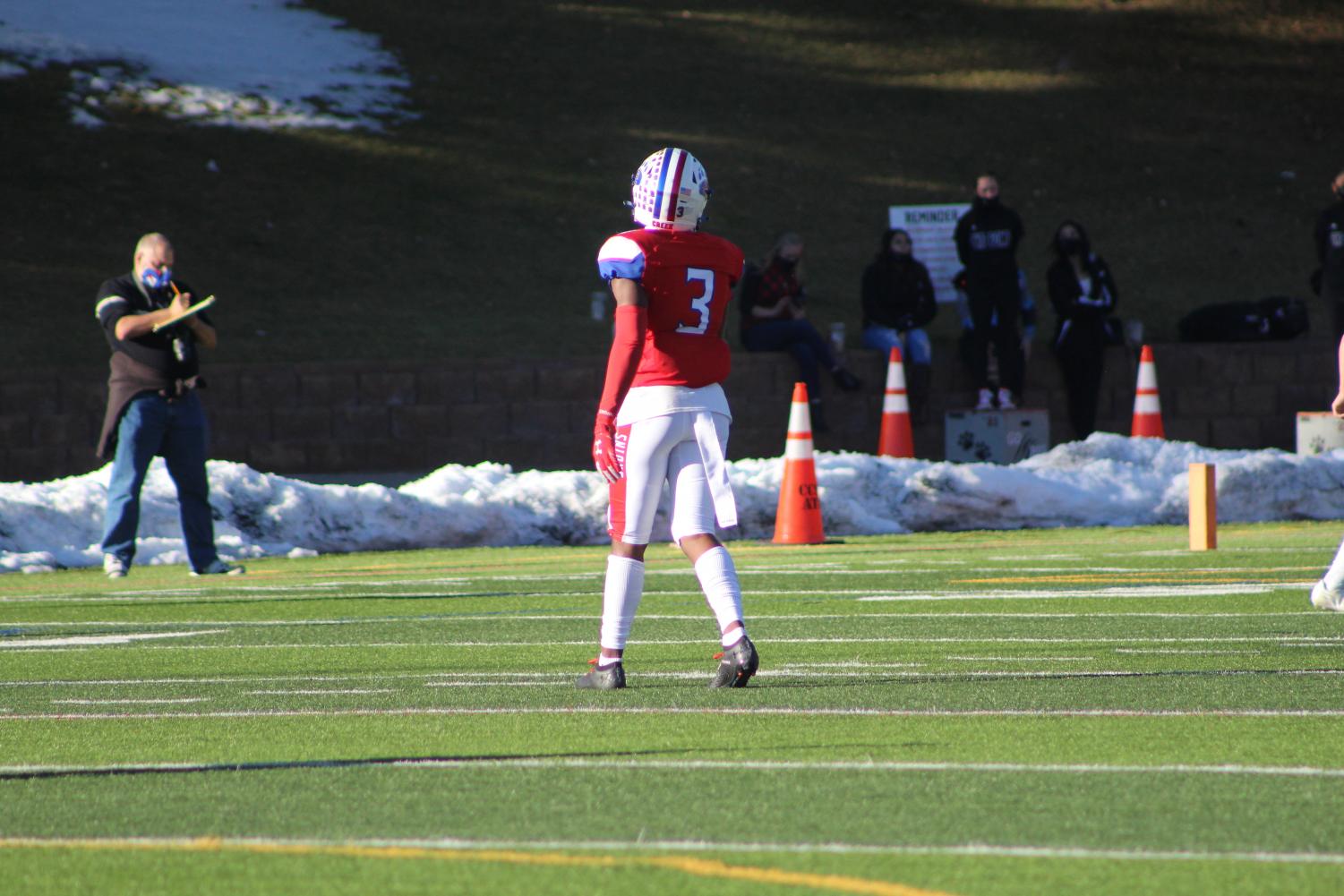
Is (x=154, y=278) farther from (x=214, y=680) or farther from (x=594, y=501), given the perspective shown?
(x=214, y=680)

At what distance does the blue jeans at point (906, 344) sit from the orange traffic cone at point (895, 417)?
1440 mm

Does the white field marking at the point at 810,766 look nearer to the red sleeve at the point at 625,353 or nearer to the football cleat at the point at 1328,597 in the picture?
the red sleeve at the point at 625,353

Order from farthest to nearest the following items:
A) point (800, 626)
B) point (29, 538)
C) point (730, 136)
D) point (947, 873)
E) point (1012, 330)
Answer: point (730, 136) < point (1012, 330) < point (29, 538) < point (800, 626) < point (947, 873)

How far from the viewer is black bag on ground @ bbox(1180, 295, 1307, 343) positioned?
79.6 ft

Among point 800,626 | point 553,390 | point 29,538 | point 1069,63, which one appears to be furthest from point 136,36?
point 800,626

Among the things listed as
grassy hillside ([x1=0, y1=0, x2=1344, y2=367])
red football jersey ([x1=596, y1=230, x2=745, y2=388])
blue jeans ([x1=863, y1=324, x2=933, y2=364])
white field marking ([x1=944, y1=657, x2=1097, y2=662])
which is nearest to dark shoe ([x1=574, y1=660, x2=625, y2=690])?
red football jersey ([x1=596, y1=230, x2=745, y2=388])

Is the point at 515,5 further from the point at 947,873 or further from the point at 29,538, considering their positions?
the point at 947,873

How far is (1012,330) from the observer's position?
2069cm

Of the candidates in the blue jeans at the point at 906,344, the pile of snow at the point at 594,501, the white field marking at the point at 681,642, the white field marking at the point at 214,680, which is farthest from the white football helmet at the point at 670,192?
the blue jeans at the point at 906,344

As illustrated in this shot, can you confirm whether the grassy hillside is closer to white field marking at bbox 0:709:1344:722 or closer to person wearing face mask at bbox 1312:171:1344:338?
person wearing face mask at bbox 1312:171:1344:338

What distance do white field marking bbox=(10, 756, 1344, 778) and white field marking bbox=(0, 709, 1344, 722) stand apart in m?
1.00

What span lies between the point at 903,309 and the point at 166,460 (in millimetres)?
9041

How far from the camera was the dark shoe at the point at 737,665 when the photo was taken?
789 centimetres

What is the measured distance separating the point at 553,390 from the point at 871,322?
3.19 metres
